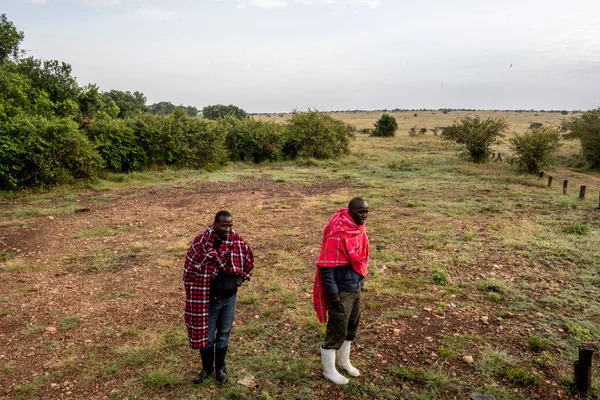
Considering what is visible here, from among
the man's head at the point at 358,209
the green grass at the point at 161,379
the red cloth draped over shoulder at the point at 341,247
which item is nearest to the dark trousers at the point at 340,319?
the red cloth draped over shoulder at the point at 341,247

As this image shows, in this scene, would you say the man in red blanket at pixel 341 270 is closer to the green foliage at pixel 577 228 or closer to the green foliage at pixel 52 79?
the green foliage at pixel 577 228

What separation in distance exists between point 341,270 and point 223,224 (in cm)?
105

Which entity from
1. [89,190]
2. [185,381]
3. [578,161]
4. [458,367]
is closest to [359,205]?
[458,367]

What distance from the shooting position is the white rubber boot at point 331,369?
3434mm

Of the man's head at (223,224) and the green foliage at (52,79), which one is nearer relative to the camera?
the man's head at (223,224)

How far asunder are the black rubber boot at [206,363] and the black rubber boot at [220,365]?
6 cm

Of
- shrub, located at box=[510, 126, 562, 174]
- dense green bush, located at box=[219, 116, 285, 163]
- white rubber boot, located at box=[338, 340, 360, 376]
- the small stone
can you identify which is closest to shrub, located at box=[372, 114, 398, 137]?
dense green bush, located at box=[219, 116, 285, 163]

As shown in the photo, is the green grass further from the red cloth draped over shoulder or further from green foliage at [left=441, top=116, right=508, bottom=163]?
green foliage at [left=441, top=116, right=508, bottom=163]

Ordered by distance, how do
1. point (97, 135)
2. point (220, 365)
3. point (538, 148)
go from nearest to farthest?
point (220, 365)
point (97, 135)
point (538, 148)

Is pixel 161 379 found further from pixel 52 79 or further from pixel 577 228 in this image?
pixel 52 79

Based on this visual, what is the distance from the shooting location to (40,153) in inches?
476

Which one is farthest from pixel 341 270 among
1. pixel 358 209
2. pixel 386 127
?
pixel 386 127

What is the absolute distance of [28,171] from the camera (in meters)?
12.0

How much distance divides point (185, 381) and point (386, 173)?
15.4m
